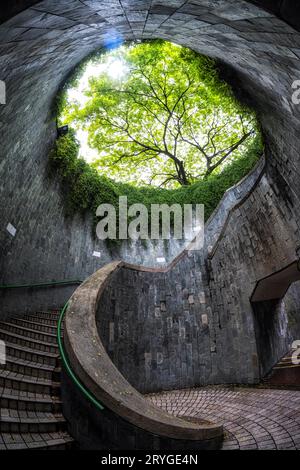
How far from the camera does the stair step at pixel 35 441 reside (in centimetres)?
306

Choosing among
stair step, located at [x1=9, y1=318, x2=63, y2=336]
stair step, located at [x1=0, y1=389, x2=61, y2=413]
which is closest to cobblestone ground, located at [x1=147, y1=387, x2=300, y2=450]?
stair step, located at [x1=0, y1=389, x2=61, y2=413]

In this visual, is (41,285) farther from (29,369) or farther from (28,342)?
(29,369)

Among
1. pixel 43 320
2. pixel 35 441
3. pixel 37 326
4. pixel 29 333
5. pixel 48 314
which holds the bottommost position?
pixel 35 441

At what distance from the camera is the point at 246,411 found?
5.04 meters

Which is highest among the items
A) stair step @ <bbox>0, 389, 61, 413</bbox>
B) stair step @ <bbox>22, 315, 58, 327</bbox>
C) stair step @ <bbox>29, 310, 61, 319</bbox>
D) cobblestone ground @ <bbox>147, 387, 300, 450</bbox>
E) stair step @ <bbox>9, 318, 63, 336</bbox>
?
stair step @ <bbox>29, 310, 61, 319</bbox>

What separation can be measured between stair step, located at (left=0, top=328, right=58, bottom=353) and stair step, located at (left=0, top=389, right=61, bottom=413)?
1.16 m

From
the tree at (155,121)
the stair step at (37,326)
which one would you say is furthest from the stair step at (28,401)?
the tree at (155,121)

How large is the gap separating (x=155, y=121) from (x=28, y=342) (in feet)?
38.5

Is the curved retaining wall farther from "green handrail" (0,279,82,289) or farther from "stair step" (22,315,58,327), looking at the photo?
"green handrail" (0,279,82,289)

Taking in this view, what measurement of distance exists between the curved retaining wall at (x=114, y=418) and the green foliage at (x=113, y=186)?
6945 mm

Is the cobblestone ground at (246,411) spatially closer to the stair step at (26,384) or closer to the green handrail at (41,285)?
the stair step at (26,384)

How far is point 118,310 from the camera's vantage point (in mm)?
7062

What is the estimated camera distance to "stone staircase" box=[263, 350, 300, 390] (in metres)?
6.44

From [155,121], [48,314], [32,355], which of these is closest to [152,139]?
[155,121]
